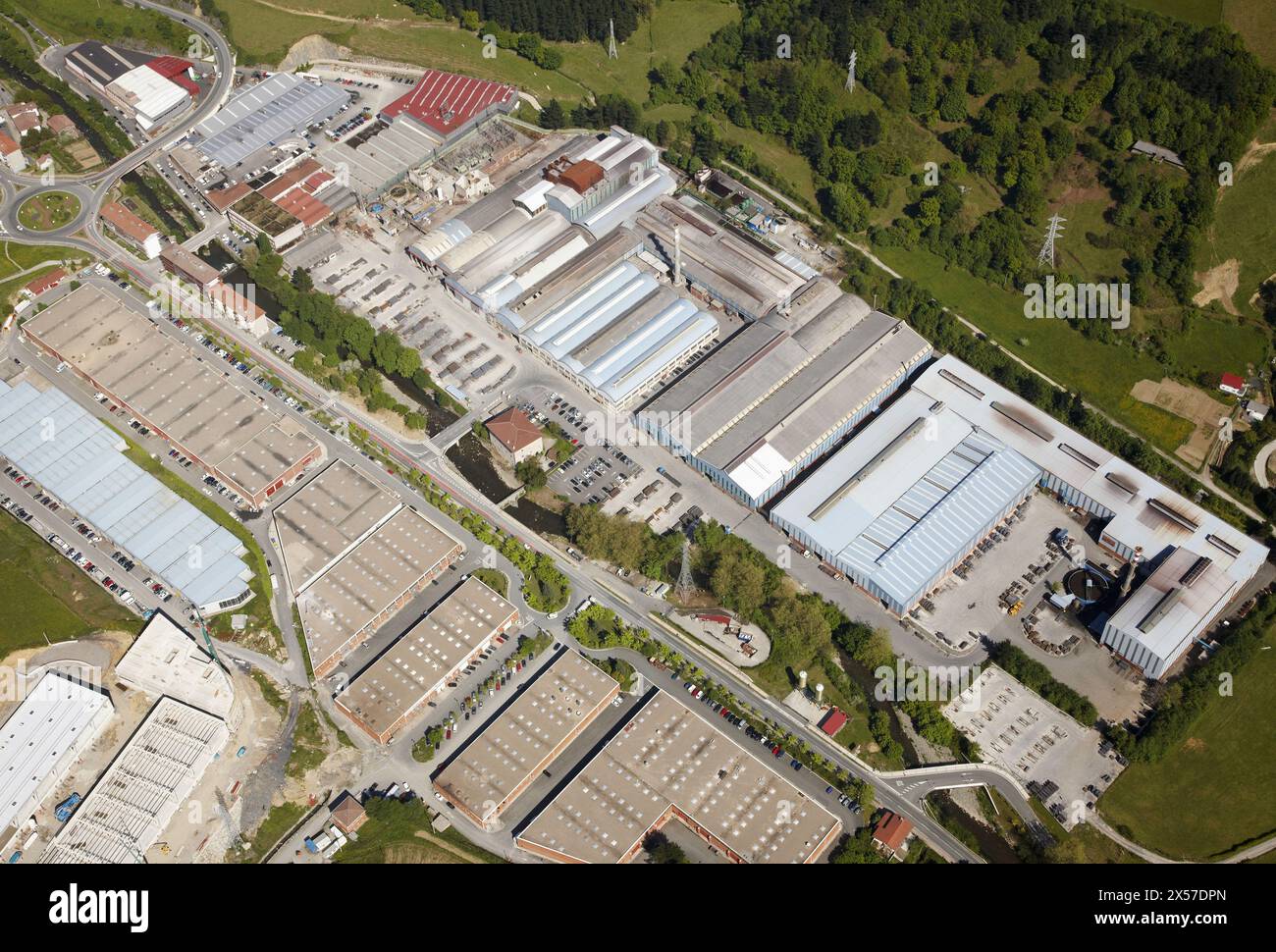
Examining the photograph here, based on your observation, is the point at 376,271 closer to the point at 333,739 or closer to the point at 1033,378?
the point at 333,739

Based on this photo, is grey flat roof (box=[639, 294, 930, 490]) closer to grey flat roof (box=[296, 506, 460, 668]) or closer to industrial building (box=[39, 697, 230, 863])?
grey flat roof (box=[296, 506, 460, 668])

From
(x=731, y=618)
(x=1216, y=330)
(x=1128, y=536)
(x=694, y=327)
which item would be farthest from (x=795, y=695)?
(x=1216, y=330)

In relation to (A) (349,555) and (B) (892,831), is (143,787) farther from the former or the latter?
(B) (892,831)

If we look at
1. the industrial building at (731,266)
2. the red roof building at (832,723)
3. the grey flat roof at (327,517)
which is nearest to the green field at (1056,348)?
the industrial building at (731,266)

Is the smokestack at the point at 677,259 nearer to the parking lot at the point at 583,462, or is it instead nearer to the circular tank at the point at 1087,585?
the parking lot at the point at 583,462

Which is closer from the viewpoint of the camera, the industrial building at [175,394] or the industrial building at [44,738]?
the industrial building at [44,738]
